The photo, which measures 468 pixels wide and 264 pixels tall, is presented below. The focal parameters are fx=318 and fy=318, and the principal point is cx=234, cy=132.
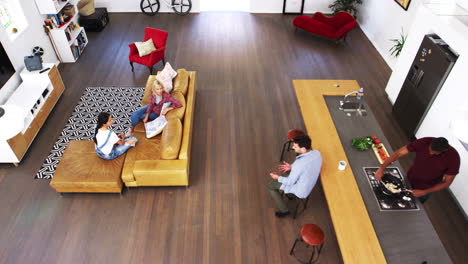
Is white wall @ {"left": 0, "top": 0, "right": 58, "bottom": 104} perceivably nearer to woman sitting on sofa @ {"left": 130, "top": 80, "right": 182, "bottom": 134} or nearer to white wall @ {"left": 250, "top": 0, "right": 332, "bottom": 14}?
woman sitting on sofa @ {"left": 130, "top": 80, "right": 182, "bottom": 134}

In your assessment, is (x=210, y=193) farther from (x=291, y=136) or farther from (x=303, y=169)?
(x=303, y=169)

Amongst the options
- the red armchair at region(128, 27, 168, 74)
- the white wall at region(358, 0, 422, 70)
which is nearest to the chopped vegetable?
the white wall at region(358, 0, 422, 70)

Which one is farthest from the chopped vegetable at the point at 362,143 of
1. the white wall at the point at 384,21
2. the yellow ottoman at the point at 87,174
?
the white wall at the point at 384,21

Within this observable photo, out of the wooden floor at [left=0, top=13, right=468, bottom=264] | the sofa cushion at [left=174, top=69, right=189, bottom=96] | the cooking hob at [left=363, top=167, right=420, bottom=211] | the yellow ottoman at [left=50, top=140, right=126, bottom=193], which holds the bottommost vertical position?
the wooden floor at [left=0, top=13, right=468, bottom=264]

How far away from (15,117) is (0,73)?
4824 millimetres

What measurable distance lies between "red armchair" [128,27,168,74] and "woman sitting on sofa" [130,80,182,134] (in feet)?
5.56

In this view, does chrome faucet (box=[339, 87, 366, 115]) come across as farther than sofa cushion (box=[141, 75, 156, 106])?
No

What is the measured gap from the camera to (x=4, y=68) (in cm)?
577

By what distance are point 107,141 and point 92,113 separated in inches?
78.9

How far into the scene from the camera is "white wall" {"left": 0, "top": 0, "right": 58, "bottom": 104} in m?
5.89

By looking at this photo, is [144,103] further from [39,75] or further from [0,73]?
[0,73]

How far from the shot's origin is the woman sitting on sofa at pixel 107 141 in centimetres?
457

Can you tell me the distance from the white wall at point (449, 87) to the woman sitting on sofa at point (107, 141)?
4.90 meters

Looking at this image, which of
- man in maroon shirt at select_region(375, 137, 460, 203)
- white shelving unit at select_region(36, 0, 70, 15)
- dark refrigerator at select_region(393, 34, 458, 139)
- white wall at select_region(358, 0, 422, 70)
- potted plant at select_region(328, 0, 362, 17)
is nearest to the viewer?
man in maroon shirt at select_region(375, 137, 460, 203)
